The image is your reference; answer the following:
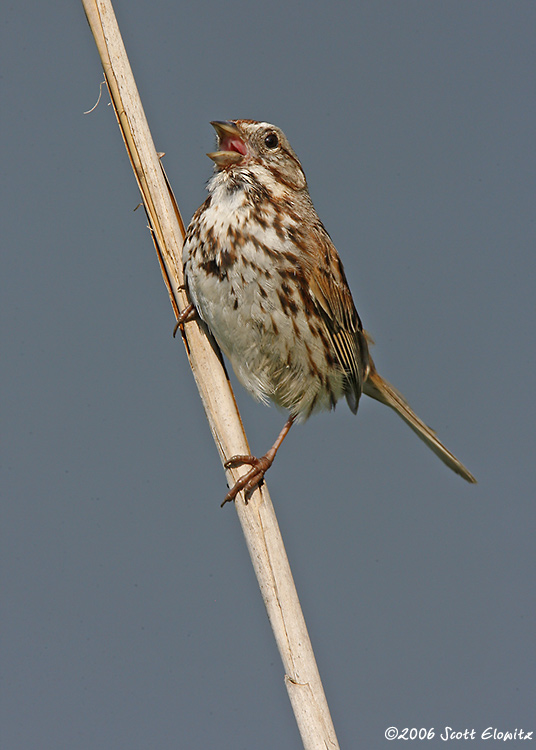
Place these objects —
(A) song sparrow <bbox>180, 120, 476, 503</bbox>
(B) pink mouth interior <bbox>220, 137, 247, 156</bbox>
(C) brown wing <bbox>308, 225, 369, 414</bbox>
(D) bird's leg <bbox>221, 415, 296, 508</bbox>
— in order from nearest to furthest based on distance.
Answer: (D) bird's leg <bbox>221, 415, 296, 508</bbox> < (A) song sparrow <bbox>180, 120, 476, 503</bbox> < (B) pink mouth interior <bbox>220, 137, 247, 156</bbox> < (C) brown wing <bbox>308, 225, 369, 414</bbox>

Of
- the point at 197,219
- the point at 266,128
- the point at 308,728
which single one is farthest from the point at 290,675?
the point at 266,128

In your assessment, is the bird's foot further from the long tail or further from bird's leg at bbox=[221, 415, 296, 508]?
the long tail

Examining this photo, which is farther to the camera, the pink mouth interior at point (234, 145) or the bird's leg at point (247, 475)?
the pink mouth interior at point (234, 145)

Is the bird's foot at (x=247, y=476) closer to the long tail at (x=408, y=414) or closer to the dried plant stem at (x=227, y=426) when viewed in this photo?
the dried plant stem at (x=227, y=426)

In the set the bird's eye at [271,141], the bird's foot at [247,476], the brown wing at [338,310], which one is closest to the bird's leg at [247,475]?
the bird's foot at [247,476]

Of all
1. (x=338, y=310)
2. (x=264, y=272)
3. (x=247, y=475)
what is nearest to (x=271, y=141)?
(x=264, y=272)

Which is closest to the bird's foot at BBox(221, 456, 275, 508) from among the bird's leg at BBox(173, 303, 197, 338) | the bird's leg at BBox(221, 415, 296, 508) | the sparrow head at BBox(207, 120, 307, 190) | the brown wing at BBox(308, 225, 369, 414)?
the bird's leg at BBox(221, 415, 296, 508)
